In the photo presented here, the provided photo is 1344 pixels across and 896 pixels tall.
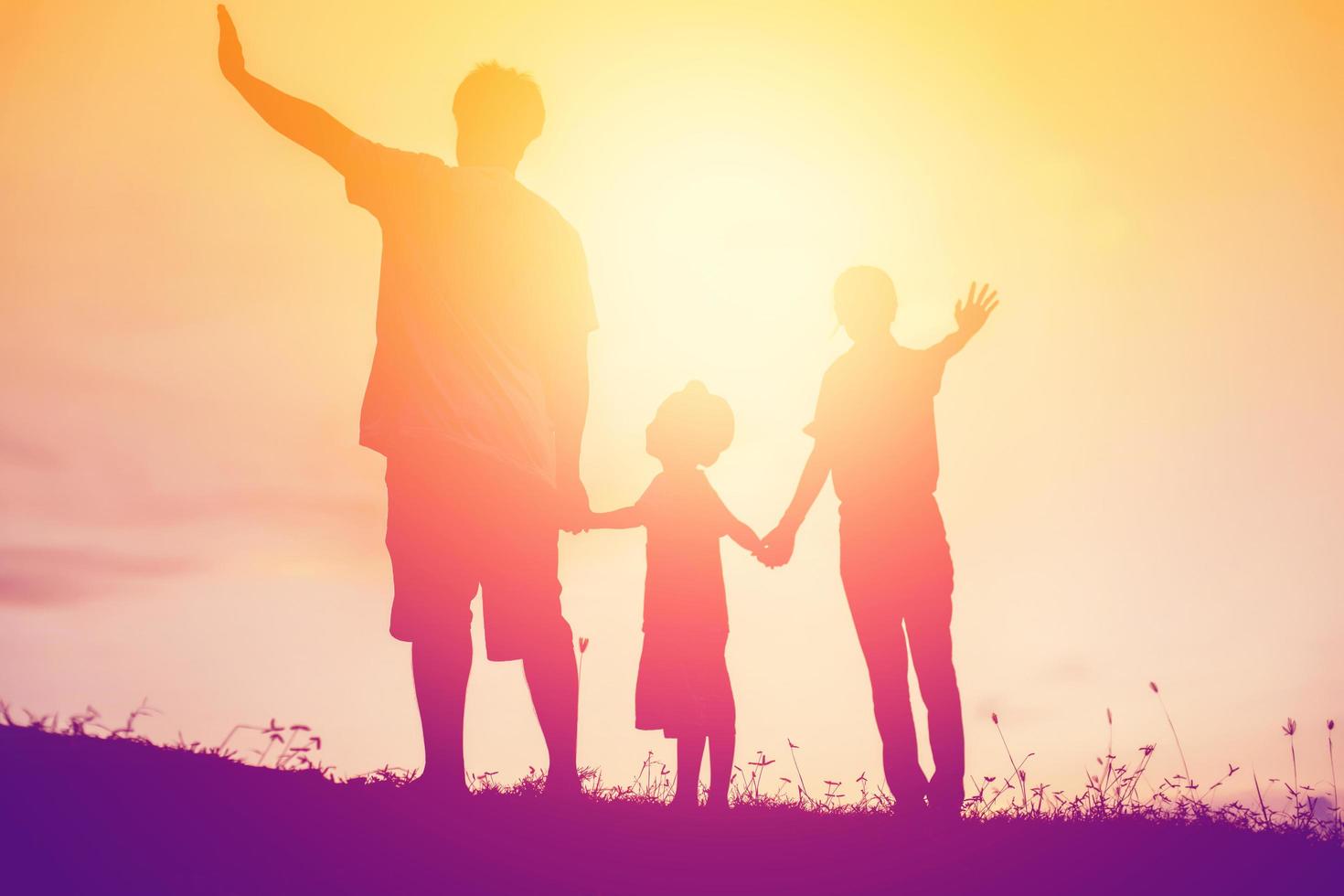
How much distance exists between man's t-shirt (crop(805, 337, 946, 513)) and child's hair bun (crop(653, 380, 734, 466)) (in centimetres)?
56

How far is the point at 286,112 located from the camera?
5031 millimetres

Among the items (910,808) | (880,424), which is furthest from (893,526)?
(910,808)

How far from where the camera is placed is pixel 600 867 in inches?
170

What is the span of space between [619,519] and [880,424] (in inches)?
60.5

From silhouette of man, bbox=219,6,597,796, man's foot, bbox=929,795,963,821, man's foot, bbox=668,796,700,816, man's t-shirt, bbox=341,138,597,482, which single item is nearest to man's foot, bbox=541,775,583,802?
silhouette of man, bbox=219,6,597,796

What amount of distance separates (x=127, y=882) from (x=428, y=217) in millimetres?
2943

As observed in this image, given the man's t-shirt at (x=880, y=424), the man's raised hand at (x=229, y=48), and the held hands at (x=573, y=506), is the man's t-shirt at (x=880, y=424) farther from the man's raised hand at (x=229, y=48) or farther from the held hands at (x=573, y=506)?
the man's raised hand at (x=229, y=48)

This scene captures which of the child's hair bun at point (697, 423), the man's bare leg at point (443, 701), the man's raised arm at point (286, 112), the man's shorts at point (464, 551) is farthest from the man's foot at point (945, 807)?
the man's raised arm at point (286, 112)

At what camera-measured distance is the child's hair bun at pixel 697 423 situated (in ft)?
21.3

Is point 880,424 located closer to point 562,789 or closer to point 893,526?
point 893,526

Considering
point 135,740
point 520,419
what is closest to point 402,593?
point 520,419

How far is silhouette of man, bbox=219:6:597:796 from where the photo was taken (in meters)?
4.95

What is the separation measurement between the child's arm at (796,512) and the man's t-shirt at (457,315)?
1714mm

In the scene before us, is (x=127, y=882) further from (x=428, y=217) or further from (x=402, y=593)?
(x=428, y=217)
